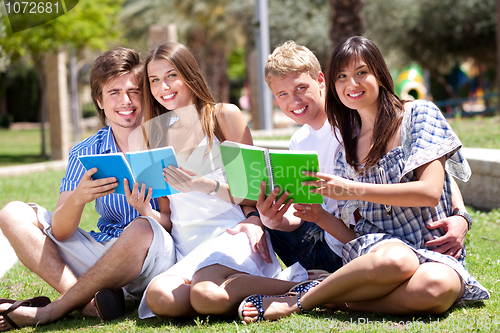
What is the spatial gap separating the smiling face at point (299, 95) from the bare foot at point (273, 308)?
3.44 ft

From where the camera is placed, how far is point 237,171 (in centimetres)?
264

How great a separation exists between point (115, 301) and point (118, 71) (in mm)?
1355

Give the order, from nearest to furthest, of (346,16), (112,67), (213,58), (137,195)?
(137,195) → (112,67) → (346,16) → (213,58)

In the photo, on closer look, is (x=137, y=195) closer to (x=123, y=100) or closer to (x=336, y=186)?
(x=123, y=100)

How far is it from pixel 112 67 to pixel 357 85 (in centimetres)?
149

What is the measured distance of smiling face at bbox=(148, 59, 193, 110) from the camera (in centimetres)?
300

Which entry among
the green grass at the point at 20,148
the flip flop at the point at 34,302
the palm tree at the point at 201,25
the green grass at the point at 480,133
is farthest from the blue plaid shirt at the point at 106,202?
the palm tree at the point at 201,25

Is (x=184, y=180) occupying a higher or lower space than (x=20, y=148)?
higher

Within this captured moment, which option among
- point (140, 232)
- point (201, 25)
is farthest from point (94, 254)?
point (201, 25)

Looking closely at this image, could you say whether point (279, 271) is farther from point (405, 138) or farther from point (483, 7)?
point (483, 7)

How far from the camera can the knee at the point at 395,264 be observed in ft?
7.45

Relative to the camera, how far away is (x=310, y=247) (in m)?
2.96

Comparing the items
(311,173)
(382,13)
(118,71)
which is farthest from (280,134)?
(382,13)

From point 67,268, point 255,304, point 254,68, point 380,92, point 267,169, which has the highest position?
point 254,68
